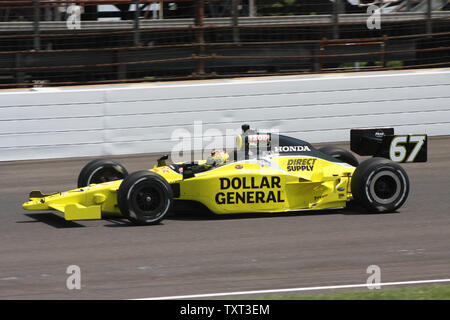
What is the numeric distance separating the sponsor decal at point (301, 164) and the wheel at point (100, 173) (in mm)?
2050

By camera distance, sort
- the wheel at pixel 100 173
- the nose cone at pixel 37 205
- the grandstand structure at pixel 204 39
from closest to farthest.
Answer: the nose cone at pixel 37 205, the wheel at pixel 100 173, the grandstand structure at pixel 204 39

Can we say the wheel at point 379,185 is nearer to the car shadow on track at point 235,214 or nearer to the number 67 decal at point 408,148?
the car shadow on track at point 235,214

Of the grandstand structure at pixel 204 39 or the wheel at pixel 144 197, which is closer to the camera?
the wheel at pixel 144 197

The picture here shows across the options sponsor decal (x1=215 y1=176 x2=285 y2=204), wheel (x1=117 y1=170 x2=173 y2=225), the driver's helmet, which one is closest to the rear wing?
sponsor decal (x1=215 y1=176 x2=285 y2=204)

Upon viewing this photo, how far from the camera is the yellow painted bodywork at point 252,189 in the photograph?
8969 millimetres

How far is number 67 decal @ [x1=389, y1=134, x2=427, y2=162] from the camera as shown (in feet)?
32.2

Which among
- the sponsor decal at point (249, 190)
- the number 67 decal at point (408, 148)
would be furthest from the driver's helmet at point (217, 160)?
the number 67 decal at point (408, 148)

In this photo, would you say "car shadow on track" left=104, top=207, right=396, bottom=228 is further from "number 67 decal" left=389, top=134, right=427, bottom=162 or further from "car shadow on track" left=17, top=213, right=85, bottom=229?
"number 67 decal" left=389, top=134, right=427, bottom=162

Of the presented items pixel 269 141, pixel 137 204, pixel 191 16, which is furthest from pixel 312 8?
pixel 137 204

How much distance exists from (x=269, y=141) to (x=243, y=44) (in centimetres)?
764

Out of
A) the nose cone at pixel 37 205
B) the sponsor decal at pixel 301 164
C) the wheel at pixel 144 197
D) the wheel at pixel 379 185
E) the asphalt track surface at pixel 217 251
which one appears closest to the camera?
the asphalt track surface at pixel 217 251

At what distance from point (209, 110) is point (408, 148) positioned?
517 centimetres
